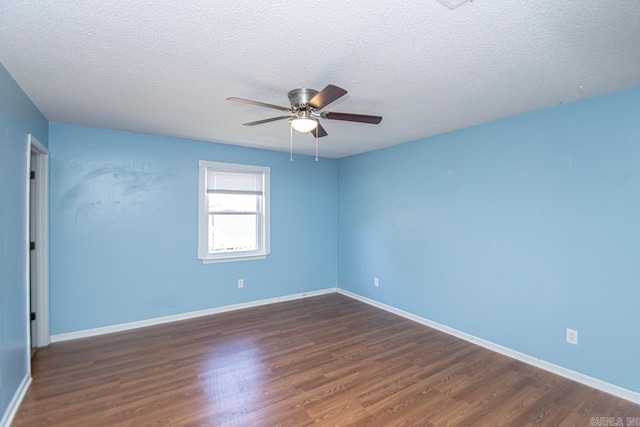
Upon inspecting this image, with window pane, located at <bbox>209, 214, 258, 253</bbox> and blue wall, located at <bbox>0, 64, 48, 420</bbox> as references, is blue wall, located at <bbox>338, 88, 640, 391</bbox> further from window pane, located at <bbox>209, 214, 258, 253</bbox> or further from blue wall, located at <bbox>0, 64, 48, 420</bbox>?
blue wall, located at <bbox>0, 64, 48, 420</bbox>

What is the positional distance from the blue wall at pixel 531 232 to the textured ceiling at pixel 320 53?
360 millimetres

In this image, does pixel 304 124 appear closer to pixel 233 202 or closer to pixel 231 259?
pixel 233 202

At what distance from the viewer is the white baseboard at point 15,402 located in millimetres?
1993

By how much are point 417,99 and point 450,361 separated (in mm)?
2454

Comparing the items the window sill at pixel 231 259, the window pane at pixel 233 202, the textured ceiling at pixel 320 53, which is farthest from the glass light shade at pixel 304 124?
the window sill at pixel 231 259

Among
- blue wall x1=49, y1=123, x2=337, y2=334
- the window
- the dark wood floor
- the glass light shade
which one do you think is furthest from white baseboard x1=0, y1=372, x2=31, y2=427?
the glass light shade

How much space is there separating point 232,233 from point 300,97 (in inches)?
108

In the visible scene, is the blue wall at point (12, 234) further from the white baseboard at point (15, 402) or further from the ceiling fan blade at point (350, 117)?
the ceiling fan blade at point (350, 117)

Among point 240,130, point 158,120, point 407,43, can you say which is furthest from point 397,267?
point 158,120

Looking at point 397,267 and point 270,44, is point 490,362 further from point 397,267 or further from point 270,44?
point 270,44

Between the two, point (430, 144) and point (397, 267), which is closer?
point (430, 144)

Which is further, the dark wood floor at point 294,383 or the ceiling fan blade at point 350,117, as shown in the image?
the ceiling fan blade at point 350,117

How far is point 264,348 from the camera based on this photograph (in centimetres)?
320

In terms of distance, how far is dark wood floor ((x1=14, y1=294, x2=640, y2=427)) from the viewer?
2148 millimetres
